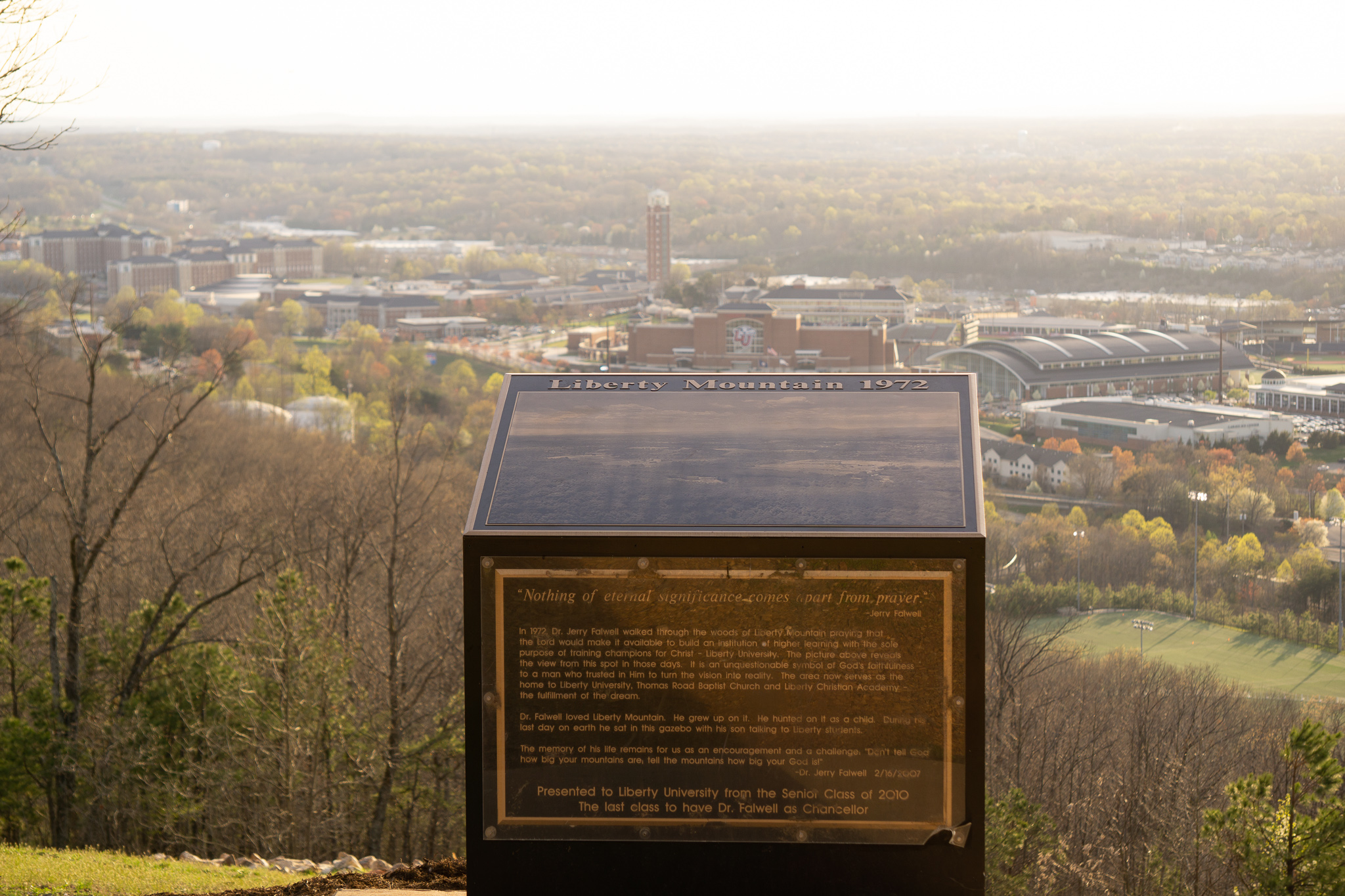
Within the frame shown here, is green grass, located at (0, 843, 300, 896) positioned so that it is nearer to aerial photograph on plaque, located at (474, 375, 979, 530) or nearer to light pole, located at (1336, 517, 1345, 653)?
aerial photograph on plaque, located at (474, 375, 979, 530)

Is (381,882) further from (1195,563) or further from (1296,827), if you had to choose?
(1195,563)

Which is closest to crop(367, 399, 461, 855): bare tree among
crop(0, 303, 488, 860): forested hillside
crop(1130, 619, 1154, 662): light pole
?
crop(0, 303, 488, 860): forested hillside

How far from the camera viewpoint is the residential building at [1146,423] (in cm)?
6041

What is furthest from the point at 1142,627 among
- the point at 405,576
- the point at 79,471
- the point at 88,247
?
the point at 88,247

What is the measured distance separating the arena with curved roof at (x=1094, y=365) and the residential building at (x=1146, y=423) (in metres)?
3.18

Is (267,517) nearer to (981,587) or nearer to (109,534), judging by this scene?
(109,534)

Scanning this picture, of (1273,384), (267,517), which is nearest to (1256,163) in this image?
(1273,384)

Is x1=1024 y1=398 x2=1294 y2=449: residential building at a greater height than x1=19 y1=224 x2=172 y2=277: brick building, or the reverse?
x1=19 y1=224 x2=172 y2=277: brick building

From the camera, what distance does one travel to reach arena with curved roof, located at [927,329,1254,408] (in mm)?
70000

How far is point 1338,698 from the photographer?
110 ft

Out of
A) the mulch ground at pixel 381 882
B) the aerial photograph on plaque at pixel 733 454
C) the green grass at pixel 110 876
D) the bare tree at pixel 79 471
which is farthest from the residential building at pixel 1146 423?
the aerial photograph on plaque at pixel 733 454

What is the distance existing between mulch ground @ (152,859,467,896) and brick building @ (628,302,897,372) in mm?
62284

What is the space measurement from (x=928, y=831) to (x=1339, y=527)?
45.1 metres

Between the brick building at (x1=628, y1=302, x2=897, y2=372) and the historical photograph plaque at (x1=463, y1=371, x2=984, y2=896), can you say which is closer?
the historical photograph plaque at (x1=463, y1=371, x2=984, y2=896)
